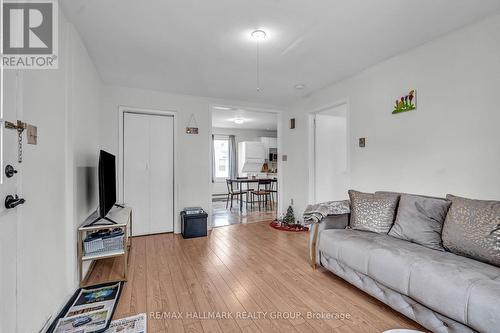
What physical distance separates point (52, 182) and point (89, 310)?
102cm

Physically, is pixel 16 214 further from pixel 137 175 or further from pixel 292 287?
pixel 137 175

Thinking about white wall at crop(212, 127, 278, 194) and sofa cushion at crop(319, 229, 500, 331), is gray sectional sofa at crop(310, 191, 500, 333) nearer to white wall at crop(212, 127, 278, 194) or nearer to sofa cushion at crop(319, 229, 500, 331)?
sofa cushion at crop(319, 229, 500, 331)

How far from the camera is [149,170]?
12.8 feet

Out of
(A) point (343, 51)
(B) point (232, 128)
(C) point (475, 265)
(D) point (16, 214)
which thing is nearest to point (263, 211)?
(B) point (232, 128)

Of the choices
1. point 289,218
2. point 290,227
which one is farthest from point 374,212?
point 289,218

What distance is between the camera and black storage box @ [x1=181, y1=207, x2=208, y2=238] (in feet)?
A: 12.1

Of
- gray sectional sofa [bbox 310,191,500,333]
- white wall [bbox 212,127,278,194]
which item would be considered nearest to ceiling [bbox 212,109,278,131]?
white wall [bbox 212,127,278,194]

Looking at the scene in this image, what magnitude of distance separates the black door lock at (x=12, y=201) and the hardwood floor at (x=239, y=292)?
1.10 meters

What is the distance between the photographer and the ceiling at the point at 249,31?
72.8 inches

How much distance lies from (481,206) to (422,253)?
1.75 feet

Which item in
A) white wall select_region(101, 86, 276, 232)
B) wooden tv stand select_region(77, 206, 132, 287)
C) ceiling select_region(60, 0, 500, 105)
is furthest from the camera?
white wall select_region(101, 86, 276, 232)

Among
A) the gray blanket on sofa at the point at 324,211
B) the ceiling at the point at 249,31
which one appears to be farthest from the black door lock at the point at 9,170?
the gray blanket on sofa at the point at 324,211

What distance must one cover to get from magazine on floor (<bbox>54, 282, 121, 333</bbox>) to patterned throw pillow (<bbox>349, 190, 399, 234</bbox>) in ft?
7.54

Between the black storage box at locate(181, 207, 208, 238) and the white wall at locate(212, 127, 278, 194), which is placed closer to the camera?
the black storage box at locate(181, 207, 208, 238)
